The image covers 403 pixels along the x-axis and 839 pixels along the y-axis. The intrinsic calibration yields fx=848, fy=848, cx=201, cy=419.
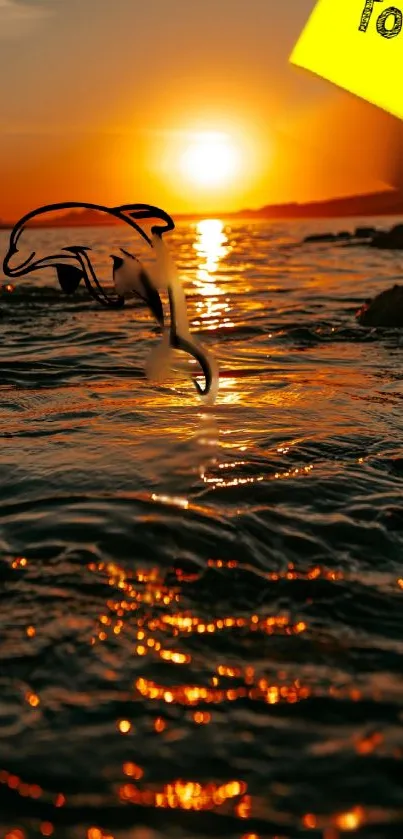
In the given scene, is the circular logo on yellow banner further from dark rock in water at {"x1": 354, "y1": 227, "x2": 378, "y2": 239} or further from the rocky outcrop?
dark rock in water at {"x1": 354, "y1": 227, "x2": 378, "y2": 239}

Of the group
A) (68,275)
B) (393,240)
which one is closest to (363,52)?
(68,275)

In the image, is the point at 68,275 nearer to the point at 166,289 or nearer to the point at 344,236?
the point at 166,289

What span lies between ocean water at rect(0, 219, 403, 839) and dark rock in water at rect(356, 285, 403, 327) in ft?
18.2

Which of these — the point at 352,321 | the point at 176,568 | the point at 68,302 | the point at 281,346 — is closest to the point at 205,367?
the point at 176,568

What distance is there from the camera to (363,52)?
169 centimetres

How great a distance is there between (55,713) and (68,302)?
16031mm

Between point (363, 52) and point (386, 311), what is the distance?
11.0 m

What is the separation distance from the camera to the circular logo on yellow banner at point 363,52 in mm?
1673

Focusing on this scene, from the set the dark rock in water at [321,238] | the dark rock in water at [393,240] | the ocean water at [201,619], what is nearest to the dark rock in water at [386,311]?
the ocean water at [201,619]

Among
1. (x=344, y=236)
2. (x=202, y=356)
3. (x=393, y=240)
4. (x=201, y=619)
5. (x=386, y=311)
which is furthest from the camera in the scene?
(x=344, y=236)

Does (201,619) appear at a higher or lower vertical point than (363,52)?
lower

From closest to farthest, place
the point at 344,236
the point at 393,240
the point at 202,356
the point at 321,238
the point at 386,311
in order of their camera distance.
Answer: the point at 202,356, the point at 386,311, the point at 393,240, the point at 321,238, the point at 344,236

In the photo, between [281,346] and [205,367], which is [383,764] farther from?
[281,346]

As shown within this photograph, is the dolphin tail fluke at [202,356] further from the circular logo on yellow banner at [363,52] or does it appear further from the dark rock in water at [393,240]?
the dark rock in water at [393,240]
